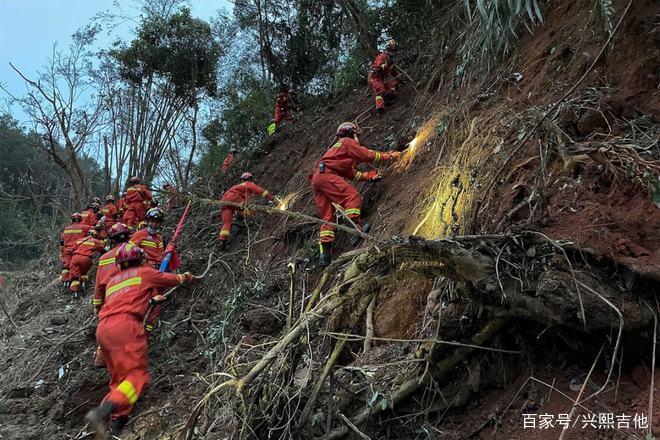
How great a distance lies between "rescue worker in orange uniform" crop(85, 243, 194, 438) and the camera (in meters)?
4.71

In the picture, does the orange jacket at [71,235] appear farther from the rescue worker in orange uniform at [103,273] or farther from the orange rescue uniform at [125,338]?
the orange rescue uniform at [125,338]

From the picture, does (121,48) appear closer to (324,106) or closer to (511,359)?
(324,106)

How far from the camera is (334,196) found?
6.41m

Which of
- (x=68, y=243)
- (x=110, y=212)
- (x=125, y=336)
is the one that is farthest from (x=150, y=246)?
(x=110, y=212)

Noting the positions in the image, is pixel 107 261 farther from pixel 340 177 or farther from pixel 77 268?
pixel 77 268

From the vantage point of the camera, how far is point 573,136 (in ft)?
13.0

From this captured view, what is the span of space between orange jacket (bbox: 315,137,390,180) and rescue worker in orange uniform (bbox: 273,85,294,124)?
24.9ft

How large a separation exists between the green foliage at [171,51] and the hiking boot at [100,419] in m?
14.0

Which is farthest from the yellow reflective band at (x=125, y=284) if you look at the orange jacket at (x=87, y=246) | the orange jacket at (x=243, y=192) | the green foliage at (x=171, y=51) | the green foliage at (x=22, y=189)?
the green foliage at (x=22, y=189)

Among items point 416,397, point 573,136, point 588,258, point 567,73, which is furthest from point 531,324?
point 567,73

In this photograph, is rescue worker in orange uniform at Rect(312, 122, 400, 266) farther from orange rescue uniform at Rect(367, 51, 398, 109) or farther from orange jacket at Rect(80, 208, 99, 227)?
orange jacket at Rect(80, 208, 99, 227)

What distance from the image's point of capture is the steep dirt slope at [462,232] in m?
3.03

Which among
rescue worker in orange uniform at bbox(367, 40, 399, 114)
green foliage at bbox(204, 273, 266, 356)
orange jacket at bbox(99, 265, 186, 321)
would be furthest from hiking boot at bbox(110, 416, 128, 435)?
rescue worker in orange uniform at bbox(367, 40, 399, 114)

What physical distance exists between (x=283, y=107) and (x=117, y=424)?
1055 cm
